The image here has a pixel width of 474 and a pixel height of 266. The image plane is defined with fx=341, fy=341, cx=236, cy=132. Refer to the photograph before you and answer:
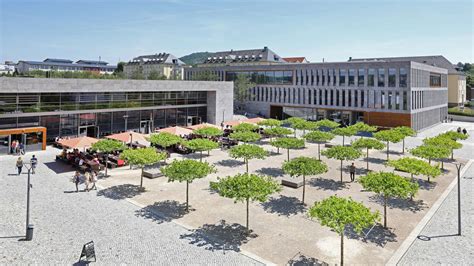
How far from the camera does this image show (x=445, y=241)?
50.6 ft

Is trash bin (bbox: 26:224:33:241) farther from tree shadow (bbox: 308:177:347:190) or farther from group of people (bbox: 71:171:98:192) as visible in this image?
tree shadow (bbox: 308:177:347:190)

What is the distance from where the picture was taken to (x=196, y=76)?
7869cm

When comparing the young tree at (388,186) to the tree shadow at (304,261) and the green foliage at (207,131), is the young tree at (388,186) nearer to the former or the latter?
the tree shadow at (304,261)

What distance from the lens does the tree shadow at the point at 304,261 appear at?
13.2m

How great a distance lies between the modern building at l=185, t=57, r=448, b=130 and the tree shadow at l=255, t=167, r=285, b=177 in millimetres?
33380

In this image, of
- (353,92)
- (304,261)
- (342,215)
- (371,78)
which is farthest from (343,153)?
(353,92)

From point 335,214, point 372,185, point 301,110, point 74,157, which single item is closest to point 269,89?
point 301,110

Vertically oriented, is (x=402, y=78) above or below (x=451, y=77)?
below

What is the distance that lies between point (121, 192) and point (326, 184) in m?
14.1

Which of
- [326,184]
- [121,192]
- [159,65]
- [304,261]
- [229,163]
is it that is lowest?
[304,261]

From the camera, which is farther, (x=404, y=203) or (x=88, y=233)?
(x=404, y=203)

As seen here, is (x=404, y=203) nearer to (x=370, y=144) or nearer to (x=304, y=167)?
(x=304, y=167)

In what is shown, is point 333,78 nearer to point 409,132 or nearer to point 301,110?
point 301,110

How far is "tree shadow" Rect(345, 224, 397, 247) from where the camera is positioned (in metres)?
15.3
